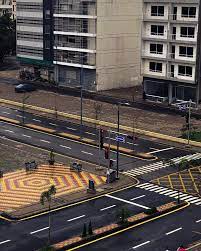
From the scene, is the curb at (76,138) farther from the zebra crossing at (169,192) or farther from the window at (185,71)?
the window at (185,71)

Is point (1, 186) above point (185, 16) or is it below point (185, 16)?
below

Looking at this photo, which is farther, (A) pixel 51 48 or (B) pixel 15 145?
(A) pixel 51 48

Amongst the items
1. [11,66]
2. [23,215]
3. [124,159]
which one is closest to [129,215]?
[23,215]

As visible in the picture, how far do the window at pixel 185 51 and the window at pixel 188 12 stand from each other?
562 cm

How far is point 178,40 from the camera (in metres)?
103

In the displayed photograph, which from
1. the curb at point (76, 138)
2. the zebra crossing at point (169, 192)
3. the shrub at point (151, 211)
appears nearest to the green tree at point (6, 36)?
the curb at point (76, 138)

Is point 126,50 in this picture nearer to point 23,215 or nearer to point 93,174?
point 93,174

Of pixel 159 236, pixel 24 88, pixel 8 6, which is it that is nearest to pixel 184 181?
pixel 159 236

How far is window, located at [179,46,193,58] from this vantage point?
333ft

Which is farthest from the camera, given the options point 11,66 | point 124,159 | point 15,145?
point 11,66

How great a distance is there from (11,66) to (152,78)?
61.3 meters

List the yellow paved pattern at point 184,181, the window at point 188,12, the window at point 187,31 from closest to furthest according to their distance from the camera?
1. the yellow paved pattern at point 184,181
2. the window at point 188,12
3. the window at point 187,31

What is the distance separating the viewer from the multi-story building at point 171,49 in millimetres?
100938

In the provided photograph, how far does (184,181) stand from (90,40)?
60.1 metres
